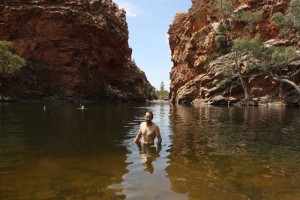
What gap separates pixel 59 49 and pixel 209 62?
135 feet

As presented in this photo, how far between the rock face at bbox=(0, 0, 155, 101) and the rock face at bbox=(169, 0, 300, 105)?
19406 millimetres

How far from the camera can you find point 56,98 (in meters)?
85.0

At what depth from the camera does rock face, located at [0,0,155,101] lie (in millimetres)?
86831

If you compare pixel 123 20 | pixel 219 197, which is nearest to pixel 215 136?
pixel 219 197

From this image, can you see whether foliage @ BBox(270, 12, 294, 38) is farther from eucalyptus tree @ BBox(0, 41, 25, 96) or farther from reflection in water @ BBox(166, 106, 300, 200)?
eucalyptus tree @ BBox(0, 41, 25, 96)

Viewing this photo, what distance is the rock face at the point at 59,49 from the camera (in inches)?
Result: 3419

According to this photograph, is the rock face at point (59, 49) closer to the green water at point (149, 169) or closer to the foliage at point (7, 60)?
the foliage at point (7, 60)

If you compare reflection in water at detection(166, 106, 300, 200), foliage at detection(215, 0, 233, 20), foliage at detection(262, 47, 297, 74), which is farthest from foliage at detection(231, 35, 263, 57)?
reflection in water at detection(166, 106, 300, 200)

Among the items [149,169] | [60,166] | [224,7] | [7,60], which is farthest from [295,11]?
[7,60]

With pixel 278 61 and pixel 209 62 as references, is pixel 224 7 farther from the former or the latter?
pixel 278 61

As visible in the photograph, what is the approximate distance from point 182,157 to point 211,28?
77315 millimetres

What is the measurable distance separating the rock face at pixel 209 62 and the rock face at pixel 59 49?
19406mm

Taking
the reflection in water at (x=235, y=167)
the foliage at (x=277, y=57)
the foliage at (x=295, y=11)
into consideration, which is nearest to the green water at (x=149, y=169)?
the reflection in water at (x=235, y=167)

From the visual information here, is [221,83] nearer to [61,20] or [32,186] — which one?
[61,20]
